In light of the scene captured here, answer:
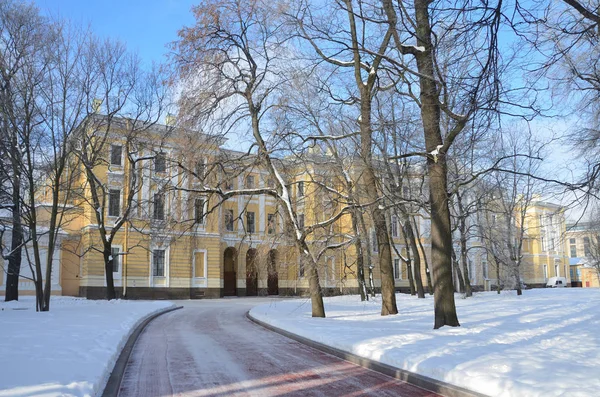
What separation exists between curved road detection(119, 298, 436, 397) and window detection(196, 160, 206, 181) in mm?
6076

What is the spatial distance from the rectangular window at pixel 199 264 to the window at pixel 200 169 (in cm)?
2977

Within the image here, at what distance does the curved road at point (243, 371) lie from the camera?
7.46 metres

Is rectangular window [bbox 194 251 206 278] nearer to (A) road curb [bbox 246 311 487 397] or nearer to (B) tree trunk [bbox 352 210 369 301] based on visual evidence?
(B) tree trunk [bbox 352 210 369 301]

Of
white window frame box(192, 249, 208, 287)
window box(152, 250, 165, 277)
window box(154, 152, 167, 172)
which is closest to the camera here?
window box(154, 152, 167, 172)

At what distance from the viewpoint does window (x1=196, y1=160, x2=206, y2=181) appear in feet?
59.2

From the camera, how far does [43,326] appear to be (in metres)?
14.8

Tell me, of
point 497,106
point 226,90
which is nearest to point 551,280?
point 226,90

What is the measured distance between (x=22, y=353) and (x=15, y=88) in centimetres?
1553

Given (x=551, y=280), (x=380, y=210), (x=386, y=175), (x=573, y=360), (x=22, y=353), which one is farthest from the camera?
(x=551, y=280)

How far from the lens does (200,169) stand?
18297mm

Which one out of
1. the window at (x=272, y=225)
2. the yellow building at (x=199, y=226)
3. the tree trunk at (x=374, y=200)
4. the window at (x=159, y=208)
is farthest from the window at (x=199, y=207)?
the tree trunk at (x=374, y=200)

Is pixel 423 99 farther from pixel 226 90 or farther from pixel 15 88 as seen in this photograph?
pixel 15 88

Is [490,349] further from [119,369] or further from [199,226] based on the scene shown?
[199,226]

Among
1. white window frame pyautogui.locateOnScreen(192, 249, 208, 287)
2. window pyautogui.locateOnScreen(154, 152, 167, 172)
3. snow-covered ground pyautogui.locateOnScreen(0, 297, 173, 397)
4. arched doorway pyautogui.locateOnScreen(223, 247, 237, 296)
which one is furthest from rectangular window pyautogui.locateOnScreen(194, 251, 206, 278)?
snow-covered ground pyautogui.locateOnScreen(0, 297, 173, 397)
